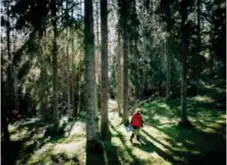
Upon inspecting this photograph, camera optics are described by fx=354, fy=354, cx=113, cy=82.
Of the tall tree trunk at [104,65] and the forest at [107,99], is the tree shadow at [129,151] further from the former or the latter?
the tall tree trunk at [104,65]

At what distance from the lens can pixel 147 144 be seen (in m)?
17.6

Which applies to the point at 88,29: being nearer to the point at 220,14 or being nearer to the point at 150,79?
the point at 220,14

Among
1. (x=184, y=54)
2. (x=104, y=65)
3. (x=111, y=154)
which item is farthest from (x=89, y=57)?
(x=184, y=54)

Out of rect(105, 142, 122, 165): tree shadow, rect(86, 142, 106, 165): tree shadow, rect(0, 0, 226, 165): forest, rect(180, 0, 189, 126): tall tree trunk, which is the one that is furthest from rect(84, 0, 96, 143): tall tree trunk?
rect(180, 0, 189, 126): tall tree trunk

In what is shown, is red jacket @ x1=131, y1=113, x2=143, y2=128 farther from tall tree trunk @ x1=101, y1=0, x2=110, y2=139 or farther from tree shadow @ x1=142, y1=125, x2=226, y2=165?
tall tree trunk @ x1=101, y1=0, x2=110, y2=139

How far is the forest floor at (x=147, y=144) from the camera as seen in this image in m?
15.0

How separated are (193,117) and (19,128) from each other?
15107mm

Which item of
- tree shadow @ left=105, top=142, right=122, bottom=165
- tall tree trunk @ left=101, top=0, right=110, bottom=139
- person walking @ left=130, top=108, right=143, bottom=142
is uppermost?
tall tree trunk @ left=101, top=0, right=110, bottom=139

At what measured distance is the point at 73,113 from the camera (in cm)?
3278

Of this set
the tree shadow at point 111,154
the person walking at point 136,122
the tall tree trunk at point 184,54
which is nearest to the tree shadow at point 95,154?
the tree shadow at point 111,154

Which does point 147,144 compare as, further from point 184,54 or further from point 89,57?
point 184,54

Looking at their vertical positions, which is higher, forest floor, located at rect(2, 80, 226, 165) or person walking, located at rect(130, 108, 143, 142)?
person walking, located at rect(130, 108, 143, 142)

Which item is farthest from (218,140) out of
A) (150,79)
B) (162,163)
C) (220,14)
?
(150,79)

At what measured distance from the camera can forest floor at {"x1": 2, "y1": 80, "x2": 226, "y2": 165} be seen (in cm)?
1504
